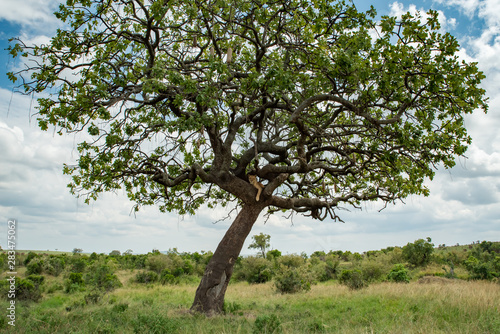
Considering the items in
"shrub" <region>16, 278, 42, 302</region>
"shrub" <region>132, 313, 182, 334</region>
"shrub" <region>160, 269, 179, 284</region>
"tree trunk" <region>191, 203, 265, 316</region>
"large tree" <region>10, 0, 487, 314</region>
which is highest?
"large tree" <region>10, 0, 487, 314</region>

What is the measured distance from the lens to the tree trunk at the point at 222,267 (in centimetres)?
968

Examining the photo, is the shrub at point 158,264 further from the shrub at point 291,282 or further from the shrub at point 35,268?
the shrub at point 291,282

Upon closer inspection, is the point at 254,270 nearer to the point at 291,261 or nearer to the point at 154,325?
the point at 291,261

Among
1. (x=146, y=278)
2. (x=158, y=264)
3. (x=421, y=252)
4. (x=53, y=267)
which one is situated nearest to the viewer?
A: (x=146, y=278)

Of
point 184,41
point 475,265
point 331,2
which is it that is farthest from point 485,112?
point 475,265

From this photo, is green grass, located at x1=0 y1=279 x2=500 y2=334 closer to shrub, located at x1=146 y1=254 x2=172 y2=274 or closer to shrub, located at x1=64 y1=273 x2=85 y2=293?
shrub, located at x1=64 y1=273 x2=85 y2=293

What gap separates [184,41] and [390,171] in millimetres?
7600

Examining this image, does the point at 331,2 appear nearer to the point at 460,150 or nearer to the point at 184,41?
the point at 184,41

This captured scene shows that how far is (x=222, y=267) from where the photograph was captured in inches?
388

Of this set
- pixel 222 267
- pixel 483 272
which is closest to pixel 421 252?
pixel 483 272

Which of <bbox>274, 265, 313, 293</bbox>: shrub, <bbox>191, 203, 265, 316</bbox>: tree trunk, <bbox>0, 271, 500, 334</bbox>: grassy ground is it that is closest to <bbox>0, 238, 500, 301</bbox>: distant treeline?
<bbox>274, 265, 313, 293</bbox>: shrub

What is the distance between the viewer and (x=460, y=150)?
30.6ft

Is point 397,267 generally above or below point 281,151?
below

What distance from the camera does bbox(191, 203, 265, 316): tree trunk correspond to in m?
9.68
